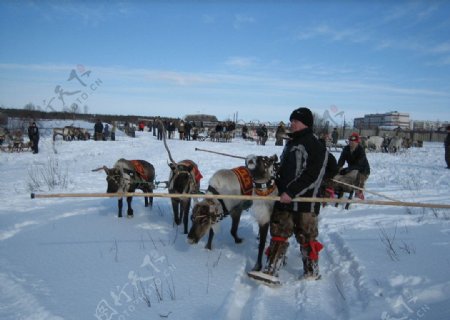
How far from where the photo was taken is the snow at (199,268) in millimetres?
3504

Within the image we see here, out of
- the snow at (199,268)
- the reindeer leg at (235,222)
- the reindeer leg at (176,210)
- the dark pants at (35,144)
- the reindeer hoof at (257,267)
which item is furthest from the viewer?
the dark pants at (35,144)

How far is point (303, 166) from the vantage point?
4172 mm

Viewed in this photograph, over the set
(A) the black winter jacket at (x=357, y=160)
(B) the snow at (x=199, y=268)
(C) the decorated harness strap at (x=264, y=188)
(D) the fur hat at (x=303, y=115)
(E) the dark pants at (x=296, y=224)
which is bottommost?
(B) the snow at (x=199, y=268)

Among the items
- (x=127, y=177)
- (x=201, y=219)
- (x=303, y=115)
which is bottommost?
(x=201, y=219)

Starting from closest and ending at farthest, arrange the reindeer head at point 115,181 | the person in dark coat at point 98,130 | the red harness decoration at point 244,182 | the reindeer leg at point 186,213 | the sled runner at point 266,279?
the sled runner at point 266,279 → the red harness decoration at point 244,182 → the reindeer leg at point 186,213 → the reindeer head at point 115,181 → the person in dark coat at point 98,130

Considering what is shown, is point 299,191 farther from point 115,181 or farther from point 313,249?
point 115,181

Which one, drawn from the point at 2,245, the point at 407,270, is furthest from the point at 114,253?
the point at 407,270

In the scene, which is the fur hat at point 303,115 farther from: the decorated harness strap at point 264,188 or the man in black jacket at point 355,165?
the man in black jacket at point 355,165

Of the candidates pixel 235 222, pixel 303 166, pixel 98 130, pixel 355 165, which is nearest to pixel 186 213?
pixel 235 222

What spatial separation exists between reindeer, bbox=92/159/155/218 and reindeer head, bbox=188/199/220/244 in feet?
7.65

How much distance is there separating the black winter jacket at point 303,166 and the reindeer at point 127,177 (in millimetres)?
3685

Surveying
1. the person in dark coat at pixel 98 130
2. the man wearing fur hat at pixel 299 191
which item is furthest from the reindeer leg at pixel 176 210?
the person in dark coat at pixel 98 130

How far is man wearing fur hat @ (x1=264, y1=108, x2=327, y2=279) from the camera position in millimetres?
4145

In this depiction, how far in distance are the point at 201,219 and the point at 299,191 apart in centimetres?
160
